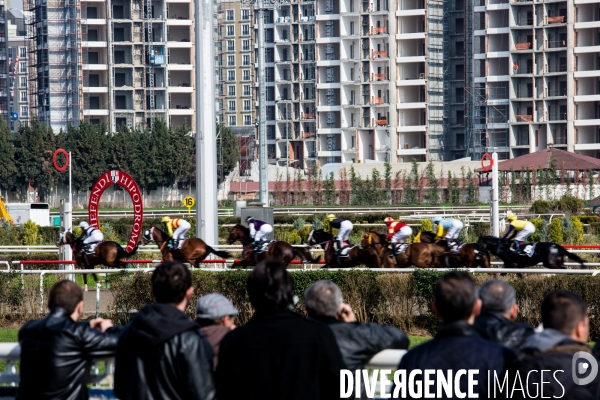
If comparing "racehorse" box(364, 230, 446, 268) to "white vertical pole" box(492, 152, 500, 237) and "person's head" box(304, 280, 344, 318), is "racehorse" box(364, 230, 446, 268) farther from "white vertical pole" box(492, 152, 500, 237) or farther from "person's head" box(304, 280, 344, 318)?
"person's head" box(304, 280, 344, 318)

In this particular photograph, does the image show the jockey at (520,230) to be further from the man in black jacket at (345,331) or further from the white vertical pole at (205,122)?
the man in black jacket at (345,331)

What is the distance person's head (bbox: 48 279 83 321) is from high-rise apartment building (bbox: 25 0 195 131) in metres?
64.2

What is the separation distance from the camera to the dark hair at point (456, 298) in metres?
4.07

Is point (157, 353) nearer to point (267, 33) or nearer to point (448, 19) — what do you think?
point (448, 19)

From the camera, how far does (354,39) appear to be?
7125 centimetres

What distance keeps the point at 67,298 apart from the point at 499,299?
2.05 meters

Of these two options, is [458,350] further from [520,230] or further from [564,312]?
[520,230]

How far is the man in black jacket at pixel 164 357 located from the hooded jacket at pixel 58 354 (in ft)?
1.07

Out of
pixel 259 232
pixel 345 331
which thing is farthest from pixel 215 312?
pixel 259 232

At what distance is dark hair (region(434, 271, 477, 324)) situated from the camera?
13.4ft

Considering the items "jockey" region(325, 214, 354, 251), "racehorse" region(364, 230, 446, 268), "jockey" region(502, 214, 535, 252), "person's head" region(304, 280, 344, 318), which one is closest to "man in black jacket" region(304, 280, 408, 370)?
"person's head" region(304, 280, 344, 318)

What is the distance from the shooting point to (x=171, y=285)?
14.6ft

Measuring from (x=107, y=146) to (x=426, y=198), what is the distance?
2009 cm

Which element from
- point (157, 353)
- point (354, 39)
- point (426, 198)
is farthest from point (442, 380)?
point (354, 39)
